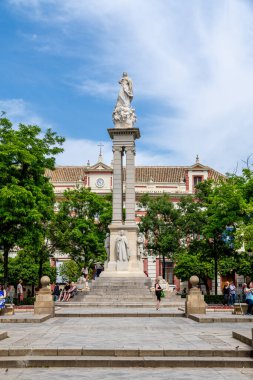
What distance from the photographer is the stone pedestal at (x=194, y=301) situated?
22.4 meters

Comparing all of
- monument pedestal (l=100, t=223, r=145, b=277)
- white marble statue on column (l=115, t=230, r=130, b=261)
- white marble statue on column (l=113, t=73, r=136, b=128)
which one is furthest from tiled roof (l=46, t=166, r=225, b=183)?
white marble statue on column (l=115, t=230, r=130, b=261)

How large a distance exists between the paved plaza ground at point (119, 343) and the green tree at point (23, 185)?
1263 centimetres

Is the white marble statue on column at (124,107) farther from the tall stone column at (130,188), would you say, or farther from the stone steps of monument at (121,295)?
the stone steps of monument at (121,295)

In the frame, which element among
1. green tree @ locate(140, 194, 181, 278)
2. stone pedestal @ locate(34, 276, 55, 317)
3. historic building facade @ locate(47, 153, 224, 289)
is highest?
historic building facade @ locate(47, 153, 224, 289)

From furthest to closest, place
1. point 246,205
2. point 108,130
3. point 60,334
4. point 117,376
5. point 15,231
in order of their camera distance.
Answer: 1. point 108,130
2. point 246,205
3. point 15,231
4. point 60,334
5. point 117,376

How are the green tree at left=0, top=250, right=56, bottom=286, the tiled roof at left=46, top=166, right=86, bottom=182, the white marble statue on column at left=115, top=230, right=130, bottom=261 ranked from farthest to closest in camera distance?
1. the tiled roof at left=46, top=166, right=86, bottom=182
2. the green tree at left=0, top=250, right=56, bottom=286
3. the white marble statue on column at left=115, top=230, right=130, bottom=261

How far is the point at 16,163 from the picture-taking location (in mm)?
33281

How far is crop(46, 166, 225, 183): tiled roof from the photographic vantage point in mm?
74750

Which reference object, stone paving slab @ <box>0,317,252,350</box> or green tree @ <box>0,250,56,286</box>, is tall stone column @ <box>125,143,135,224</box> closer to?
stone paving slab @ <box>0,317,252,350</box>

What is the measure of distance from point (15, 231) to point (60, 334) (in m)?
18.8

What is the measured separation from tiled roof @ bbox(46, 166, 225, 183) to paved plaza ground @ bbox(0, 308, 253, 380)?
5529 centimetres

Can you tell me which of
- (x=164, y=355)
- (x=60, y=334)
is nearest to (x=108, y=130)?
(x=60, y=334)

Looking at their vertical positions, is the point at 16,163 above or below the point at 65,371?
above

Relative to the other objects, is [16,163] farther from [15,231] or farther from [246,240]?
[246,240]
